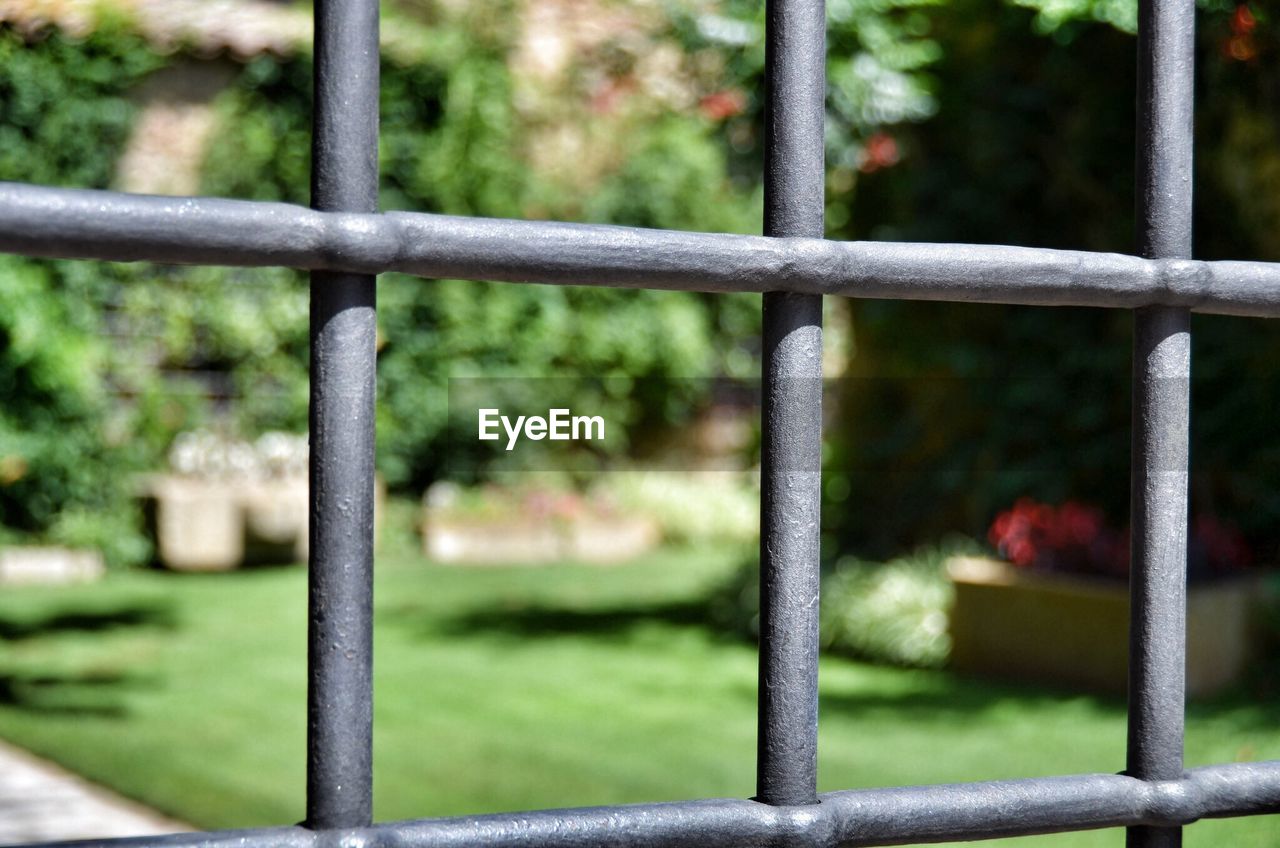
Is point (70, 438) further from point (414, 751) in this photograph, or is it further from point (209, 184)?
point (414, 751)

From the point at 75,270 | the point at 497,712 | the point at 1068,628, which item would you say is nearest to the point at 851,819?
the point at 497,712

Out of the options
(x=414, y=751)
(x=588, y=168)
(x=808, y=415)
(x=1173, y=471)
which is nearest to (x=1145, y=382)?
(x=1173, y=471)

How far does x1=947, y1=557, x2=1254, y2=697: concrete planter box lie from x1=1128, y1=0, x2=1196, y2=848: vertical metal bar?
5.03 meters

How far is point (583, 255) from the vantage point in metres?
0.81

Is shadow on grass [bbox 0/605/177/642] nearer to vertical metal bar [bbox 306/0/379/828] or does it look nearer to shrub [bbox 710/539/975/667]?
shrub [bbox 710/539/975/667]

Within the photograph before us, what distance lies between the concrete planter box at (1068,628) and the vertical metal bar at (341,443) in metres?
5.39

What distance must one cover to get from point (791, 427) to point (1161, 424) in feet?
0.91

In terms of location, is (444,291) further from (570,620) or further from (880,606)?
(880,606)

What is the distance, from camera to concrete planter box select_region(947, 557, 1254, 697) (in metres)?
5.78

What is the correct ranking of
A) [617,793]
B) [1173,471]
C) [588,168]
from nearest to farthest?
[1173,471], [617,793], [588,168]

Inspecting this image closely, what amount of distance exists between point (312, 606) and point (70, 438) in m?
9.13

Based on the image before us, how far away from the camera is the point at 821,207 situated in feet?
2.89

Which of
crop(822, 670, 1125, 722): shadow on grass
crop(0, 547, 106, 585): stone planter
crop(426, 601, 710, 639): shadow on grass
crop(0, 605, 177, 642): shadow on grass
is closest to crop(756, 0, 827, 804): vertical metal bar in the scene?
crop(822, 670, 1125, 722): shadow on grass

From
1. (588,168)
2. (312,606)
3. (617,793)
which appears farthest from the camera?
(588,168)
